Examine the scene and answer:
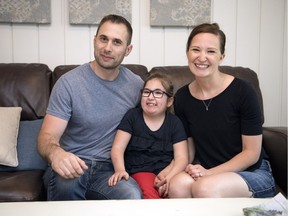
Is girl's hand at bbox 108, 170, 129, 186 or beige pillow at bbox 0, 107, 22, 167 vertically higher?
beige pillow at bbox 0, 107, 22, 167

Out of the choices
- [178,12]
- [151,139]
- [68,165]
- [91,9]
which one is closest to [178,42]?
[178,12]

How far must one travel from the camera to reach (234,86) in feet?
5.25

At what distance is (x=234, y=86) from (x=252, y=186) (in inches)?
18.3

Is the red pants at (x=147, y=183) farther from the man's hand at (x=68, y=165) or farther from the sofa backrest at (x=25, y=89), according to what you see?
the sofa backrest at (x=25, y=89)

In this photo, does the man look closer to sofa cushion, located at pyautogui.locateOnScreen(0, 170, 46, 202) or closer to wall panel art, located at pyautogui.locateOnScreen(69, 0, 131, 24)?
sofa cushion, located at pyautogui.locateOnScreen(0, 170, 46, 202)

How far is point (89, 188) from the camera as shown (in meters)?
1.52

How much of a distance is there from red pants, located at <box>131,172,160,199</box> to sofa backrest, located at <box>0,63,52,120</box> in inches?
30.7

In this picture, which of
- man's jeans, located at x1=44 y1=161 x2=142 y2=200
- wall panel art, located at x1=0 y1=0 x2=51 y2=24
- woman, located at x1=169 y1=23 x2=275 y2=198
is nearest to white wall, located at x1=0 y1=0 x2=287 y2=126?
wall panel art, located at x1=0 y1=0 x2=51 y2=24

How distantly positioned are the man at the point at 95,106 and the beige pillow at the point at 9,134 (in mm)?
282

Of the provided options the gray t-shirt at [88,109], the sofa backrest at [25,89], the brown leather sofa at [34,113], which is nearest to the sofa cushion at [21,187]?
the brown leather sofa at [34,113]

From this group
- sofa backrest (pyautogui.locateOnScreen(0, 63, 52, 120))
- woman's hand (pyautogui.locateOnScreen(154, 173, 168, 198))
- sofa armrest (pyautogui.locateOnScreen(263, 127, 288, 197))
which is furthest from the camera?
sofa backrest (pyautogui.locateOnScreen(0, 63, 52, 120))

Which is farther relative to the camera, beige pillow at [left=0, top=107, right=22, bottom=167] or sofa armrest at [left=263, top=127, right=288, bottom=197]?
beige pillow at [left=0, top=107, right=22, bottom=167]

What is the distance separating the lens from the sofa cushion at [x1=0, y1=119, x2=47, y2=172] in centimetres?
183

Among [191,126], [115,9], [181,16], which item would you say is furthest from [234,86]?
[115,9]
